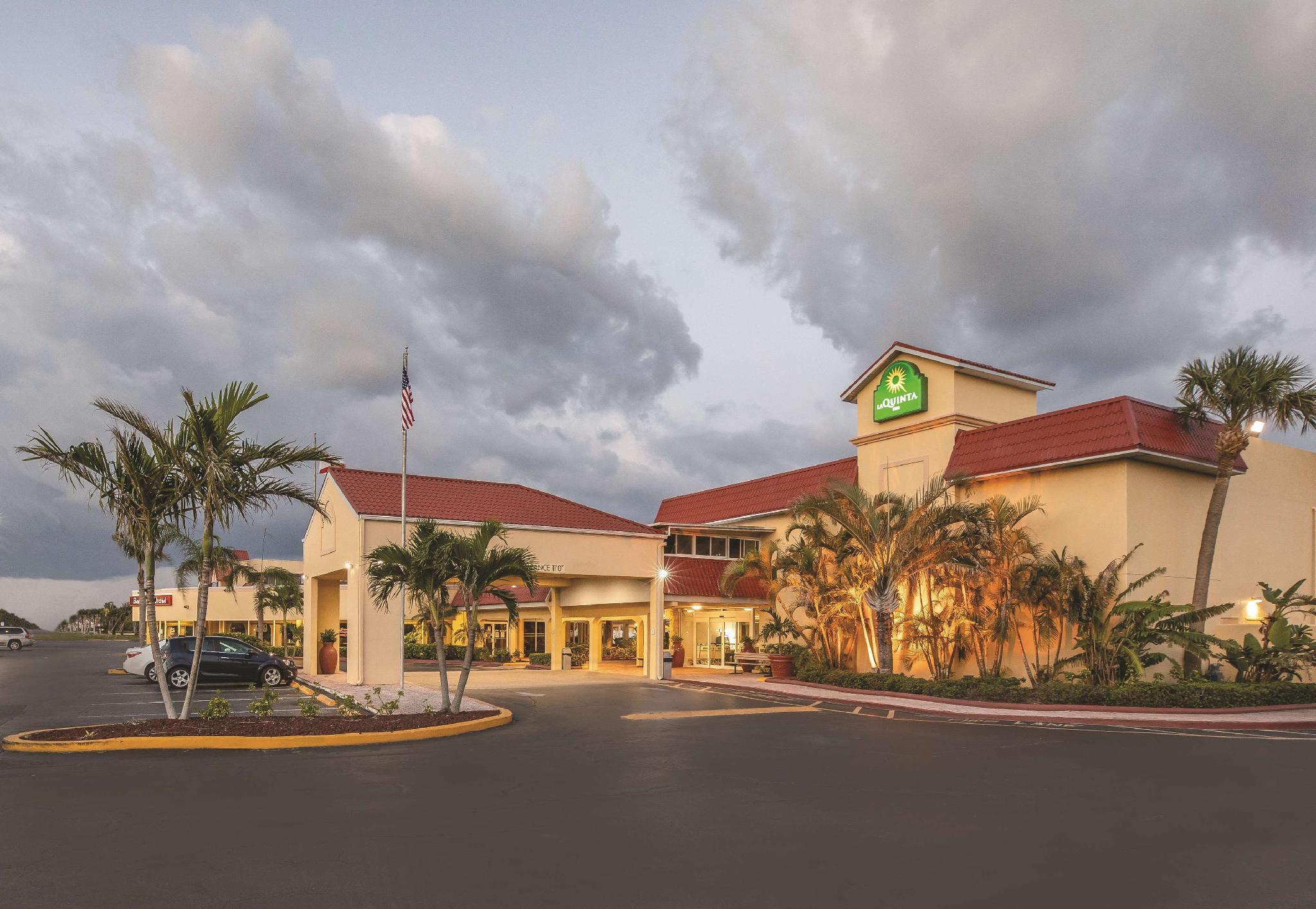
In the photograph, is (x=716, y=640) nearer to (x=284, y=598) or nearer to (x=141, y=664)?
(x=141, y=664)

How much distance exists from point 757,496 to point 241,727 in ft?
80.2

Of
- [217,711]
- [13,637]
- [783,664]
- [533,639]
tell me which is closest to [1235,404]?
[783,664]

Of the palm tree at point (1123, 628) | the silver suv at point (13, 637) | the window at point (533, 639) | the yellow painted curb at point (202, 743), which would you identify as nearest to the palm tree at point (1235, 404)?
the palm tree at point (1123, 628)

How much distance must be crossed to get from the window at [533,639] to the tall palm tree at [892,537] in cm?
2621

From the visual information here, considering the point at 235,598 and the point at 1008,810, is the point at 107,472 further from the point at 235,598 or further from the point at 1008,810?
the point at 235,598

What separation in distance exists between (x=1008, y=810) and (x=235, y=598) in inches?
2727

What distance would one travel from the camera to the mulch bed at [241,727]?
13.7m

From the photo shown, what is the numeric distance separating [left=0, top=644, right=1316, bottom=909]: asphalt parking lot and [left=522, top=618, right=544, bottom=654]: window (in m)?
34.2

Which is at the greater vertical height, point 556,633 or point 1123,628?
point 1123,628

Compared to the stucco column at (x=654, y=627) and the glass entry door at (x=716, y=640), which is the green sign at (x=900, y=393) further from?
the glass entry door at (x=716, y=640)

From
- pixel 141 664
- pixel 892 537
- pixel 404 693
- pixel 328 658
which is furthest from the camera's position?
pixel 328 658

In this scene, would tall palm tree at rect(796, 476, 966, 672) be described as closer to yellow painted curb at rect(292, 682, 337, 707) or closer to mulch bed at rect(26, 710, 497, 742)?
mulch bed at rect(26, 710, 497, 742)

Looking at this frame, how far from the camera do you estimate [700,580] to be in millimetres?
33844

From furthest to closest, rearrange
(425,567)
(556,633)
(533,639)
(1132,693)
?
1. (533,639)
2. (556,633)
3. (1132,693)
4. (425,567)
